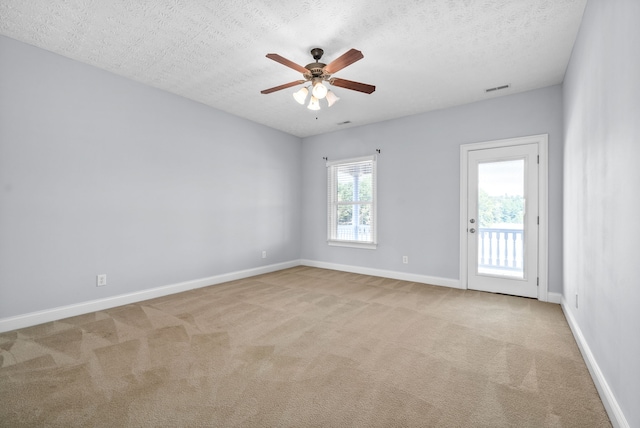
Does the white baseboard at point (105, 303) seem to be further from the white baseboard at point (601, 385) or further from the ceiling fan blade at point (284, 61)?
the white baseboard at point (601, 385)

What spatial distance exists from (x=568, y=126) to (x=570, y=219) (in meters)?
1.08

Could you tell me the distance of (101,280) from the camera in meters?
3.34

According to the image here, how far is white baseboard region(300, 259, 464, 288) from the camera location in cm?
443

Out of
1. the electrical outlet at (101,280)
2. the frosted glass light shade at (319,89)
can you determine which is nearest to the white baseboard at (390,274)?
the frosted glass light shade at (319,89)

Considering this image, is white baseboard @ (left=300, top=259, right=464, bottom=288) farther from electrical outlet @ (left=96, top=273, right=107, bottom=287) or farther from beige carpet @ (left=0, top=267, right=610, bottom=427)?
electrical outlet @ (left=96, top=273, right=107, bottom=287)

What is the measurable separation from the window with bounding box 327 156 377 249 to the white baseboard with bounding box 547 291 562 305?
2.55m

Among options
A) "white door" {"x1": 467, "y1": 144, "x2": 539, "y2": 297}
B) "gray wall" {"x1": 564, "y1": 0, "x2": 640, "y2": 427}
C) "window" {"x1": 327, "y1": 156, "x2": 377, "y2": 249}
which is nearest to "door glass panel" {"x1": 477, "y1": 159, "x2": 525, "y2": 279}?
"white door" {"x1": 467, "y1": 144, "x2": 539, "y2": 297}

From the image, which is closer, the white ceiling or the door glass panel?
the white ceiling

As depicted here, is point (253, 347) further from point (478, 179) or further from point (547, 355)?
point (478, 179)

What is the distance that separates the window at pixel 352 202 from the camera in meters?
5.37

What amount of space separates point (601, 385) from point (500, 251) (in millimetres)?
2499

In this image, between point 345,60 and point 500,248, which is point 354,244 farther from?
point 345,60

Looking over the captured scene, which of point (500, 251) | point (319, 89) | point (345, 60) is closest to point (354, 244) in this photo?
point (500, 251)

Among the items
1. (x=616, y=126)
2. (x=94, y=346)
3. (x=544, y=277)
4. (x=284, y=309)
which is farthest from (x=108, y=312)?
(x=544, y=277)
